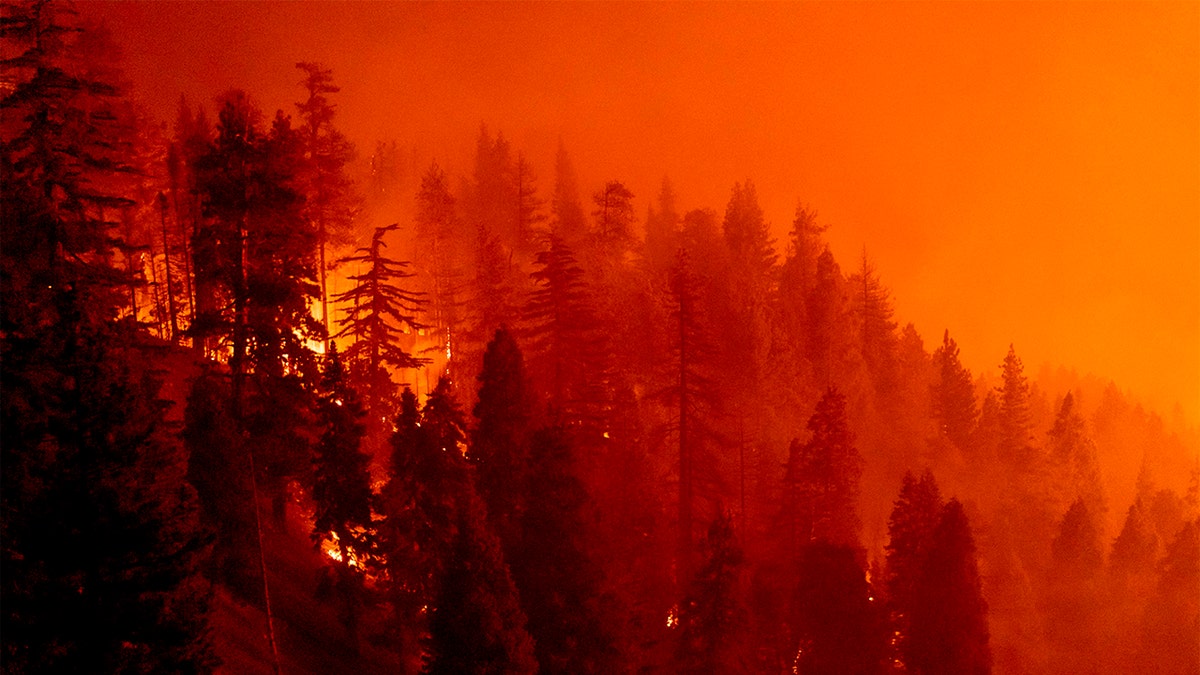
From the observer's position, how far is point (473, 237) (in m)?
80.0

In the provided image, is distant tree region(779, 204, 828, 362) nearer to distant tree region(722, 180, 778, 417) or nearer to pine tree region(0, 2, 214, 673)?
distant tree region(722, 180, 778, 417)

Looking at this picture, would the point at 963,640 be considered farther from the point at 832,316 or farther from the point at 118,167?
the point at 832,316

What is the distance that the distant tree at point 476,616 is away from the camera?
62.4ft

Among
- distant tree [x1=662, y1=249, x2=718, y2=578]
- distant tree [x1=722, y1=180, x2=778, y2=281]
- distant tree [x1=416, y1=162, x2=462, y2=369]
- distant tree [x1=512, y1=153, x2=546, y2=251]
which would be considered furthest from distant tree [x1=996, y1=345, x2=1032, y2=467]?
distant tree [x1=416, y1=162, x2=462, y2=369]

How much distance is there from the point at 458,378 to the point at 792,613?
3239 centimetres

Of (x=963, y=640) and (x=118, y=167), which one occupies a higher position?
(x=118, y=167)

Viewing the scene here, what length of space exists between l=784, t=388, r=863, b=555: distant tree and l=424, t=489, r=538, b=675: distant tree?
76.4 feet

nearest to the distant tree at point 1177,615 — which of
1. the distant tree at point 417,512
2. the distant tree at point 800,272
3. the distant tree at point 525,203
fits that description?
the distant tree at point 800,272

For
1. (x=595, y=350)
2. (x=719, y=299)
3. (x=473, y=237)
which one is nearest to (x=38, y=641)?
(x=595, y=350)

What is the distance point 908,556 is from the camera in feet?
116

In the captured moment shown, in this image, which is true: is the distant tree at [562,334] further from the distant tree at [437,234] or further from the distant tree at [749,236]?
the distant tree at [749,236]

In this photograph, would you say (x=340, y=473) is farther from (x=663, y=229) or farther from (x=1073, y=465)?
(x=1073, y=465)

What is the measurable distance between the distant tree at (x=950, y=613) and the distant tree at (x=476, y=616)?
1841cm

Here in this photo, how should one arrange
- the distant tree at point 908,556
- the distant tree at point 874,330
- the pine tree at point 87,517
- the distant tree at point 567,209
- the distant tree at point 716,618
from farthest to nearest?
the distant tree at point 567,209 → the distant tree at point 874,330 → the distant tree at point 908,556 → the distant tree at point 716,618 → the pine tree at point 87,517
